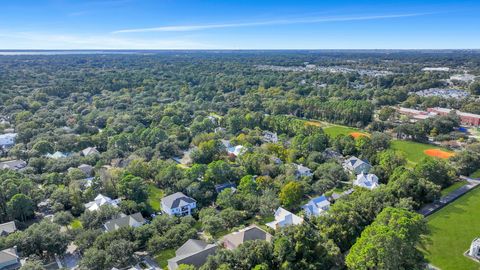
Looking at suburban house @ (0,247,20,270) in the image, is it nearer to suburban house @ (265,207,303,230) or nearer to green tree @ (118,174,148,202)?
green tree @ (118,174,148,202)

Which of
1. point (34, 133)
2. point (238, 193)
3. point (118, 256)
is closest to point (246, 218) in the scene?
point (238, 193)

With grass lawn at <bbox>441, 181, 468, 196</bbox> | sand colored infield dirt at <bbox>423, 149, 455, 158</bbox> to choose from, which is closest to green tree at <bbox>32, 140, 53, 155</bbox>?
grass lawn at <bbox>441, 181, 468, 196</bbox>

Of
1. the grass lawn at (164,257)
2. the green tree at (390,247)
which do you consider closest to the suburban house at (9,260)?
the grass lawn at (164,257)

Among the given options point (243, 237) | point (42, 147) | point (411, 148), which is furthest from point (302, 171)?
point (42, 147)

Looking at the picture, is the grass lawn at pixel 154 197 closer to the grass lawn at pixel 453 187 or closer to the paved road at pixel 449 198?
the paved road at pixel 449 198

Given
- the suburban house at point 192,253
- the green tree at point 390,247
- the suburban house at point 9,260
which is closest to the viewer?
the green tree at point 390,247
